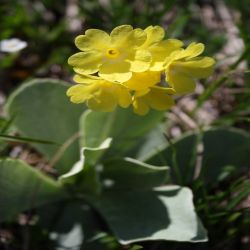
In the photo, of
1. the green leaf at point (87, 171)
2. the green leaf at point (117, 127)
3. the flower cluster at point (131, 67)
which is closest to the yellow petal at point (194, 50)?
the flower cluster at point (131, 67)

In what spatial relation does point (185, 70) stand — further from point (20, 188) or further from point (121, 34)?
point (20, 188)

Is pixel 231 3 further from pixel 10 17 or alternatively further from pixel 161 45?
pixel 161 45

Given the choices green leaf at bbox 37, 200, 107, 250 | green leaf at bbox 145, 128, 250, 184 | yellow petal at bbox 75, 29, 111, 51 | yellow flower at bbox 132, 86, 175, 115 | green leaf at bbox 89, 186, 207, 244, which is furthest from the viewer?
green leaf at bbox 145, 128, 250, 184

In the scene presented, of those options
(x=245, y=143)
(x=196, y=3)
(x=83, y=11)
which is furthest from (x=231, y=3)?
(x=245, y=143)

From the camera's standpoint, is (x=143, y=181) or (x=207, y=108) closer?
(x=143, y=181)

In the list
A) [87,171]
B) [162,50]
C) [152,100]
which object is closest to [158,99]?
[152,100]

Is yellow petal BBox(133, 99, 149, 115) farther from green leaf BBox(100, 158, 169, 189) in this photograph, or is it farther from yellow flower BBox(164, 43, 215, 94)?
green leaf BBox(100, 158, 169, 189)

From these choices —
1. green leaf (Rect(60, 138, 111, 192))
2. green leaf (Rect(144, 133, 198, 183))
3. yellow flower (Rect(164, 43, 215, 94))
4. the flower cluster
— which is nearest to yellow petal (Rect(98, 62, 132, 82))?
the flower cluster
